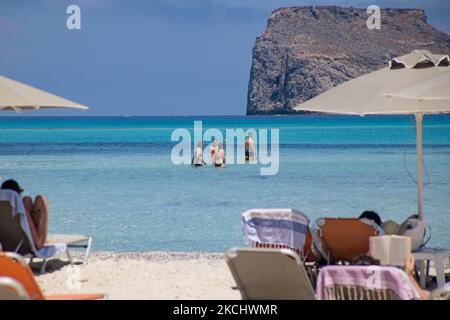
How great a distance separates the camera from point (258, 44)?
405 ft

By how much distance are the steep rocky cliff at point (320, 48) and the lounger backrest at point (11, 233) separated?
102209 mm

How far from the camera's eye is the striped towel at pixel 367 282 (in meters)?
4.37

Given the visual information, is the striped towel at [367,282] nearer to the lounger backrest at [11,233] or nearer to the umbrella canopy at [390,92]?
the umbrella canopy at [390,92]

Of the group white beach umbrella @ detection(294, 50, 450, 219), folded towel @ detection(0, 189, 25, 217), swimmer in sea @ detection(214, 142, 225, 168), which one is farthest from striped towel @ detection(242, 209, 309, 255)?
swimmer in sea @ detection(214, 142, 225, 168)

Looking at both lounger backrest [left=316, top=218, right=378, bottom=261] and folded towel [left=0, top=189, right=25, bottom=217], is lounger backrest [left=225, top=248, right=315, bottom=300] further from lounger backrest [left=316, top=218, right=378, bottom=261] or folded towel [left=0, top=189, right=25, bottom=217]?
folded towel [left=0, top=189, right=25, bottom=217]

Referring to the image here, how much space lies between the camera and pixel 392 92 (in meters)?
6.42

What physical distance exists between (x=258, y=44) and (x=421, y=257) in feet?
388

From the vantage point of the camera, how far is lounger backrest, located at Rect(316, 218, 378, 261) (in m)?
6.58

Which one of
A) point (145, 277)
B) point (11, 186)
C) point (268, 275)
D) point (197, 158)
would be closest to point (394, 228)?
point (268, 275)

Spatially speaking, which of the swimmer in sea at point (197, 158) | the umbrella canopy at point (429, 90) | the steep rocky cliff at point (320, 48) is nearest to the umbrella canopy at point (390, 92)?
the umbrella canopy at point (429, 90)

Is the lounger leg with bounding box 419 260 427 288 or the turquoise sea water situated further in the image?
the turquoise sea water

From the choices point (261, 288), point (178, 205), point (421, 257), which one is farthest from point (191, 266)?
point (178, 205)

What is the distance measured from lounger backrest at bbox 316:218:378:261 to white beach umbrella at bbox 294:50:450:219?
0.60m

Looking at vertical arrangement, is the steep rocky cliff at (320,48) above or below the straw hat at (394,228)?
above
